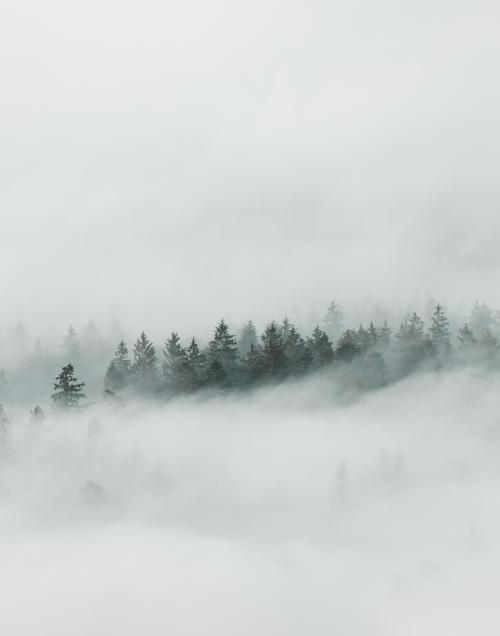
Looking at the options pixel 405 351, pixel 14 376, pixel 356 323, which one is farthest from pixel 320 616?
pixel 356 323

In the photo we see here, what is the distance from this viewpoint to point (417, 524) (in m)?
59.2

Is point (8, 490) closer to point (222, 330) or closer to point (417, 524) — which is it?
point (222, 330)

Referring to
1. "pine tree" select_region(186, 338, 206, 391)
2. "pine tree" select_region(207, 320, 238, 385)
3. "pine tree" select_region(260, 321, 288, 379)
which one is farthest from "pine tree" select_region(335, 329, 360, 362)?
"pine tree" select_region(186, 338, 206, 391)

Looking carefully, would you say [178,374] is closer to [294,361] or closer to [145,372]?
[145,372]

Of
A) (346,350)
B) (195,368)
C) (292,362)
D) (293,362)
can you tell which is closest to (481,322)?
(346,350)

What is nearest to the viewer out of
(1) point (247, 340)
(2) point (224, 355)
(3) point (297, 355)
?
(3) point (297, 355)

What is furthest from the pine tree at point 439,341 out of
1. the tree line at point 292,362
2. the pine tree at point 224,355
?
the pine tree at point 224,355

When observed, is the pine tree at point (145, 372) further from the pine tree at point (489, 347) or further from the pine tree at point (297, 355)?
the pine tree at point (489, 347)

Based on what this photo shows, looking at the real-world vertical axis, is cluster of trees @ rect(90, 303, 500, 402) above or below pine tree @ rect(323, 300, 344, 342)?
below

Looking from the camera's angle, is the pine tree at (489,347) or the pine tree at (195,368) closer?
the pine tree at (489,347)

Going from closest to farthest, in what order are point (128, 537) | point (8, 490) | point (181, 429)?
1. point (128, 537)
2. point (8, 490)
3. point (181, 429)

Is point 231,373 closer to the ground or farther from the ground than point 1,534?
farther from the ground

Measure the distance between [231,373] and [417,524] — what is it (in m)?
28.7

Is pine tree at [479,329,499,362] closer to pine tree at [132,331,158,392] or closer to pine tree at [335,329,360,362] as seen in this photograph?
pine tree at [335,329,360,362]
